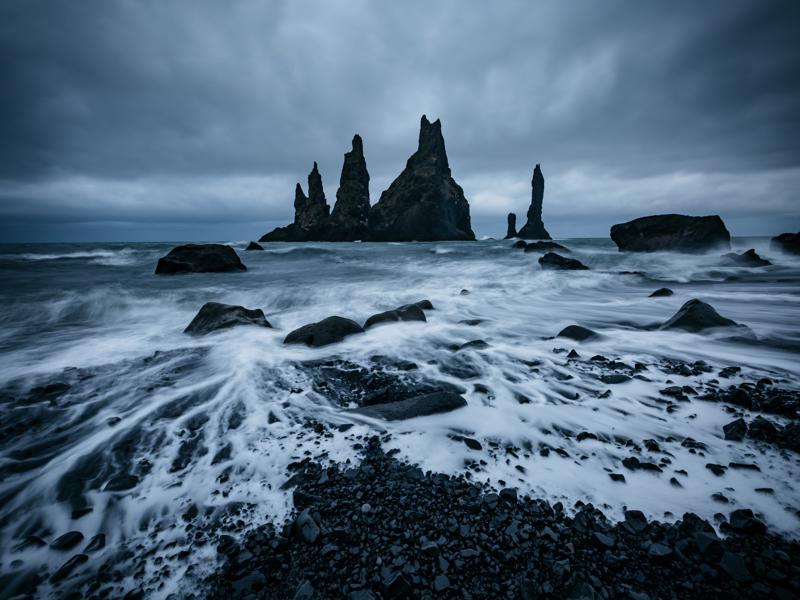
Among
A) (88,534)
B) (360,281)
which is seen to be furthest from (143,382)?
(360,281)

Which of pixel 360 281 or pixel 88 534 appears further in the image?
pixel 360 281

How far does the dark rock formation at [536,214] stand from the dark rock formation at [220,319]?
278ft

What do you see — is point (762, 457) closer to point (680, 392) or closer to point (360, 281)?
point (680, 392)

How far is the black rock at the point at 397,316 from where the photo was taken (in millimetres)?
7027

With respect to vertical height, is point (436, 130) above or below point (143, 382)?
above

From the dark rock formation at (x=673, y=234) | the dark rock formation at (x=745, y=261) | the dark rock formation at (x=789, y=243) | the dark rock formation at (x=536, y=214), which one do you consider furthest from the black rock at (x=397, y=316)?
the dark rock formation at (x=536, y=214)

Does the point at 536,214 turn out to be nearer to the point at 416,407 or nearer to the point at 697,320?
the point at 697,320

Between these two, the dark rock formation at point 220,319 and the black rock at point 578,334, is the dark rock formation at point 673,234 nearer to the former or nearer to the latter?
the black rock at point 578,334

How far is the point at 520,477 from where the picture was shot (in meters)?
2.46

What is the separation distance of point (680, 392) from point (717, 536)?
2.19 m

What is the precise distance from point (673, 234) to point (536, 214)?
64.3 metres

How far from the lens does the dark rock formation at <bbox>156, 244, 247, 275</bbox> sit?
15.6 m

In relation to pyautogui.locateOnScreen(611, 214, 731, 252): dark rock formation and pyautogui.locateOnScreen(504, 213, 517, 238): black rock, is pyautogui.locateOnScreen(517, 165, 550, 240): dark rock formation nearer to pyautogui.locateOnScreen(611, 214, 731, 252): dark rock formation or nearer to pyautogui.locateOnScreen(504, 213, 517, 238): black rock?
pyautogui.locateOnScreen(504, 213, 517, 238): black rock

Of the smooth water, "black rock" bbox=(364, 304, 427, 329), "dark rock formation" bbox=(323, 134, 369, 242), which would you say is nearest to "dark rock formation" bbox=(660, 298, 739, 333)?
the smooth water
